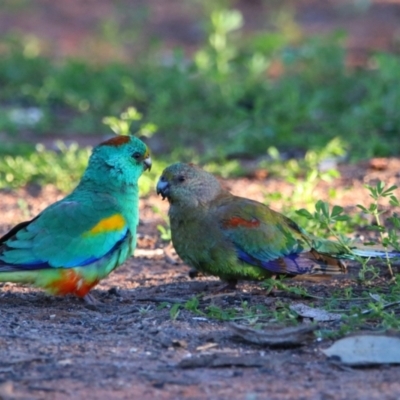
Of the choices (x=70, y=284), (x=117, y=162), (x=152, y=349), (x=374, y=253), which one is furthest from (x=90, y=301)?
(x=374, y=253)

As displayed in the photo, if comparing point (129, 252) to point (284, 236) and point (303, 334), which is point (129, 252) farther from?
point (303, 334)

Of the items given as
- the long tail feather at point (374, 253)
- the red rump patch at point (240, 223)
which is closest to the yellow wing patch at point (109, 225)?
the red rump patch at point (240, 223)

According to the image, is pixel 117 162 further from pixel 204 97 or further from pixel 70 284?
pixel 204 97

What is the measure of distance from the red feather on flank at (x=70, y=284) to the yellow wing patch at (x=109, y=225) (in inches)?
8.6

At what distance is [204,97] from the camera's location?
32.9 ft

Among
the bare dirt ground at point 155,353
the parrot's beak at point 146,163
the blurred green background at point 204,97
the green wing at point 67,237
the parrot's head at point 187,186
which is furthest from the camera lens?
the blurred green background at point 204,97

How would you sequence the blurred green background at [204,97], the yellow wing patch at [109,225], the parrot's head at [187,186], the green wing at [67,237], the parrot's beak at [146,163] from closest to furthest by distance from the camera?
1. the green wing at [67,237]
2. the yellow wing patch at [109,225]
3. the parrot's head at [187,186]
4. the parrot's beak at [146,163]
5. the blurred green background at [204,97]

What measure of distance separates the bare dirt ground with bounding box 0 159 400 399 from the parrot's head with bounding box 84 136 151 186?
0.59m

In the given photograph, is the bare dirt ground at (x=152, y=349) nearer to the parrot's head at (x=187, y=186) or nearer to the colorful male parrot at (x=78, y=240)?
the colorful male parrot at (x=78, y=240)

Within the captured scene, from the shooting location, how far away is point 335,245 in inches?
199

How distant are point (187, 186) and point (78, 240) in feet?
2.22

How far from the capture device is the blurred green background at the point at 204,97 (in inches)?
329

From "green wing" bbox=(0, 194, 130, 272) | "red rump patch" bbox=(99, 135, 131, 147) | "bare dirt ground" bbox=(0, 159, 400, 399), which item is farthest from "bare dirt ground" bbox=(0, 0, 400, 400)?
"red rump patch" bbox=(99, 135, 131, 147)

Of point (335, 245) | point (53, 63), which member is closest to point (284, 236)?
point (335, 245)
